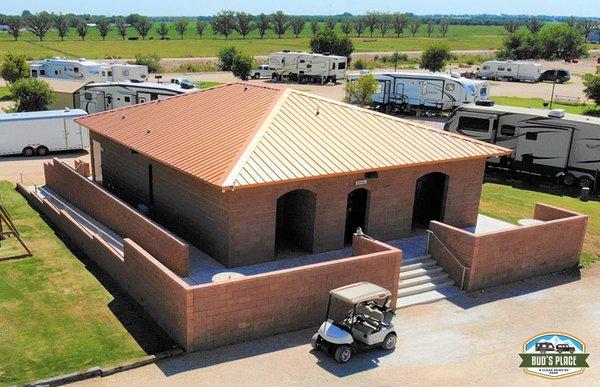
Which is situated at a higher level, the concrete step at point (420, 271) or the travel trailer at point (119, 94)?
the travel trailer at point (119, 94)

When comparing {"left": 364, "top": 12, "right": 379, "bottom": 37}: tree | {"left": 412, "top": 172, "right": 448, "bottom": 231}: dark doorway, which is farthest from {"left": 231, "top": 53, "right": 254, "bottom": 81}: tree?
{"left": 364, "top": 12, "right": 379, "bottom": 37}: tree

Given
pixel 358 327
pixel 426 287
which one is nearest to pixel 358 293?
Result: pixel 358 327

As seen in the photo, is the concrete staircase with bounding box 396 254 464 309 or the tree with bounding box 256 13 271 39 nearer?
the concrete staircase with bounding box 396 254 464 309

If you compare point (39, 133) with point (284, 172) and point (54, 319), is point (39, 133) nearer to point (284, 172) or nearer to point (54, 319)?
point (54, 319)

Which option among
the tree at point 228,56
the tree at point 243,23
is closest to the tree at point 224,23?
the tree at point 243,23

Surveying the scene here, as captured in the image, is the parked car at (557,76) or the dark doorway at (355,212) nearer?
the dark doorway at (355,212)

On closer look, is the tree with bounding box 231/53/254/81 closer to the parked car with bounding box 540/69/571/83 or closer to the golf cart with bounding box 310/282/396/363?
the parked car with bounding box 540/69/571/83

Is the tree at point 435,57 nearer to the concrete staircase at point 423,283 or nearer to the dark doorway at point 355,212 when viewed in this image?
the dark doorway at point 355,212
